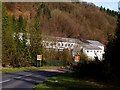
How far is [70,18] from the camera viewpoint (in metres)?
161

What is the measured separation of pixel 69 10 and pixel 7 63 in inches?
4380

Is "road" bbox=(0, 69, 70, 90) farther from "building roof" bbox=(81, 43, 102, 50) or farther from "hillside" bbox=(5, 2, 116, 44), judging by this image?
"building roof" bbox=(81, 43, 102, 50)

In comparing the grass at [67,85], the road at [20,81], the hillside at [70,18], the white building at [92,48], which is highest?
the hillside at [70,18]

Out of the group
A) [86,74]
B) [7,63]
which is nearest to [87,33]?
[7,63]

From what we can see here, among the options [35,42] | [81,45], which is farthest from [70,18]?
[35,42]

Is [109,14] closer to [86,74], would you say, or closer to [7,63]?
[7,63]

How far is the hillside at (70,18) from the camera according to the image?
13932 centimetres

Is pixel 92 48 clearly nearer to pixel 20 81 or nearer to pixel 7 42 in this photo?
pixel 7 42

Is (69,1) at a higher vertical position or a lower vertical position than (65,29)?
higher

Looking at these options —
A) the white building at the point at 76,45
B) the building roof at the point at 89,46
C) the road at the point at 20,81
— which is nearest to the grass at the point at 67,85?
the road at the point at 20,81

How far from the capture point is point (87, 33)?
6260 inches

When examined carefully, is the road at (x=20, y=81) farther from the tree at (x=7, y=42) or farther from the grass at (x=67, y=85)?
the tree at (x=7, y=42)

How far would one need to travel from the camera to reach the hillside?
13932 centimetres

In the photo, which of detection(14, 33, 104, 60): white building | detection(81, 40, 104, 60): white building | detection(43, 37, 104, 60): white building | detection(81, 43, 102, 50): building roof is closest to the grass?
detection(14, 33, 104, 60): white building
